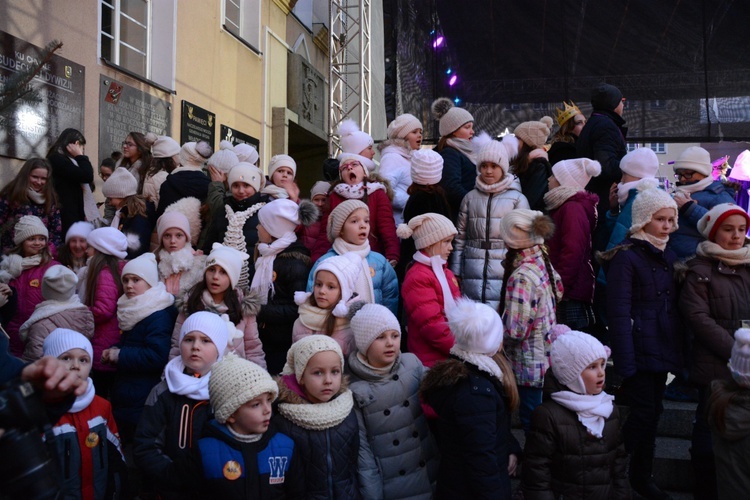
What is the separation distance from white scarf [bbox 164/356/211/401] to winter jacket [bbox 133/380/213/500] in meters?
0.03

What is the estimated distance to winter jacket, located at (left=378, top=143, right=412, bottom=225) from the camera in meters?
6.25

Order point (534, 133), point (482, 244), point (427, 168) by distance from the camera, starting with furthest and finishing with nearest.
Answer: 1. point (534, 133)
2. point (427, 168)
3. point (482, 244)

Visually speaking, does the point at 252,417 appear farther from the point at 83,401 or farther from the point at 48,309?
the point at 48,309

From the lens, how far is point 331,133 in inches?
595

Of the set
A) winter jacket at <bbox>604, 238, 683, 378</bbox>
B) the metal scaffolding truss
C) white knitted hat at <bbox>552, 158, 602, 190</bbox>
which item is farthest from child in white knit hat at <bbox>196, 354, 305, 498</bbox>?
the metal scaffolding truss

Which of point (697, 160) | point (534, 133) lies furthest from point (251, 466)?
point (697, 160)

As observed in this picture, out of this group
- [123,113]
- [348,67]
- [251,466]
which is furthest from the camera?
[348,67]

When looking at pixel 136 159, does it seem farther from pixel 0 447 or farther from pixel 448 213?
pixel 0 447

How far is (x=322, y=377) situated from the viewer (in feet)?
11.8

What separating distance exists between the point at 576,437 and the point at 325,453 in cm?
125

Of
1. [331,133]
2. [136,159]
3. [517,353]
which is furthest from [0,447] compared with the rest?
[331,133]

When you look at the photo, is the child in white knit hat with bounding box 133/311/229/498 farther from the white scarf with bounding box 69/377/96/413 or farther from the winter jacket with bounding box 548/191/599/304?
the winter jacket with bounding box 548/191/599/304

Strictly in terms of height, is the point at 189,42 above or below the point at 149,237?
above

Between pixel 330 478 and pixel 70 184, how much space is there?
4556 mm
